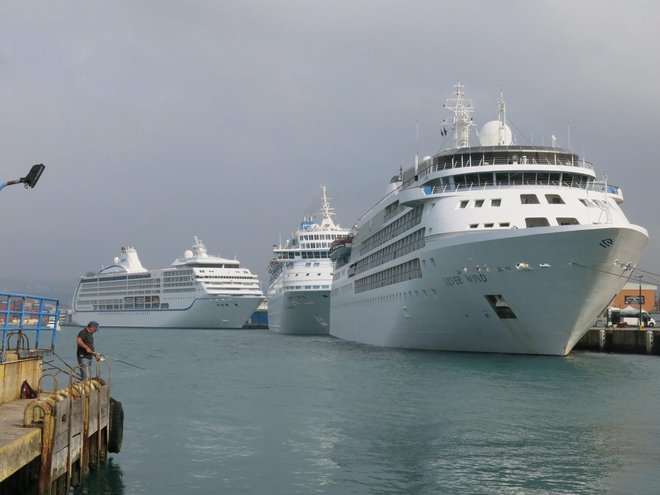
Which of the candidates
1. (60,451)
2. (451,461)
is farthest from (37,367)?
(451,461)

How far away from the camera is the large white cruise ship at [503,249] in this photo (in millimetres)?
31750

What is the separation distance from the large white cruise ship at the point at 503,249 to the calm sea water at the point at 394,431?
7.14ft

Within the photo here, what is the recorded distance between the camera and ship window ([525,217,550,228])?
35.2 meters

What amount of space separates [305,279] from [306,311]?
3339 millimetres

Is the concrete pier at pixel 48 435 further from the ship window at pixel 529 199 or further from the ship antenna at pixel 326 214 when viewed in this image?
the ship antenna at pixel 326 214

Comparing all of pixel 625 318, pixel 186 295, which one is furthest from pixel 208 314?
pixel 625 318

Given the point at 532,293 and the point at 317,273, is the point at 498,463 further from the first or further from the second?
the point at 317,273

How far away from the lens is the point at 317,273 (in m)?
81.1

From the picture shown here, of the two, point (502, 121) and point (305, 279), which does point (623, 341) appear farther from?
point (305, 279)

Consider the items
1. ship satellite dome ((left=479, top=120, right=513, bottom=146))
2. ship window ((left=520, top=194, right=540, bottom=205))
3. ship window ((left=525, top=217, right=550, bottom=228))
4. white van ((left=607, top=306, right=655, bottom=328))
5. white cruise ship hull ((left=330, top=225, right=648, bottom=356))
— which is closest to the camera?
white cruise ship hull ((left=330, top=225, right=648, bottom=356))

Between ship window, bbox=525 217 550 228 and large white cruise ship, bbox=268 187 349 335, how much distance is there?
46109 mm

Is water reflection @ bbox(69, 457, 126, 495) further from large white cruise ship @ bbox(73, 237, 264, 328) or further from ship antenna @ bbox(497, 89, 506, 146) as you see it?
large white cruise ship @ bbox(73, 237, 264, 328)

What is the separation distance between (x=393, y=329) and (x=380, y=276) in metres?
4.86

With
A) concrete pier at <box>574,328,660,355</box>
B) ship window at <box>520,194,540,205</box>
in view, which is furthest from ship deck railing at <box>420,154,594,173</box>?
concrete pier at <box>574,328,660,355</box>
